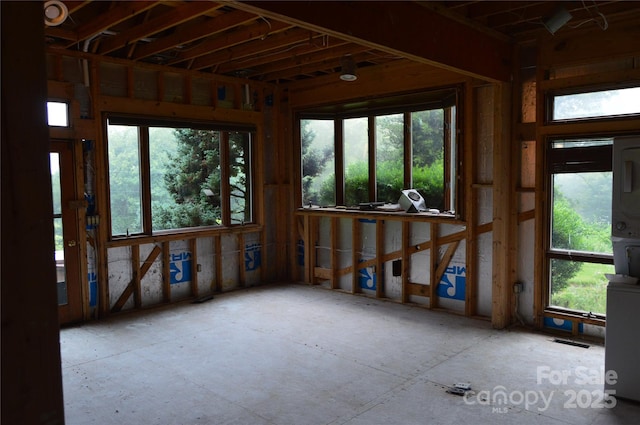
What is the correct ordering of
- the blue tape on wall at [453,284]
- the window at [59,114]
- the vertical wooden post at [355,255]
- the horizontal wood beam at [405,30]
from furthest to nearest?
the vertical wooden post at [355,255]
the blue tape on wall at [453,284]
the window at [59,114]
the horizontal wood beam at [405,30]

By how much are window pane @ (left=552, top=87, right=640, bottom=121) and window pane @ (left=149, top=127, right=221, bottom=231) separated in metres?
4.22

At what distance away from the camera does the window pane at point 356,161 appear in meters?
6.78

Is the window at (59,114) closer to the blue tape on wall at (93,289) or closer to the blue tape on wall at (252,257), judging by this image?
the blue tape on wall at (93,289)

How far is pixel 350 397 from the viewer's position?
3.62m

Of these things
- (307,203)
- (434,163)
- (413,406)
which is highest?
(434,163)

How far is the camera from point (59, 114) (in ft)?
17.6

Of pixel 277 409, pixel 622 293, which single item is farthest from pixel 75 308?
pixel 622 293

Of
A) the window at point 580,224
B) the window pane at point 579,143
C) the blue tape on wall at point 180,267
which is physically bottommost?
the blue tape on wall at point 180,267

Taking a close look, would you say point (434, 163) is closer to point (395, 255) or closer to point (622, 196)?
point (395, 255)

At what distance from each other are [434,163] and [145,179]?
11.7 feet

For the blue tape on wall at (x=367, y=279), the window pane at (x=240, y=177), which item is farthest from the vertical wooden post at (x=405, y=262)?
the window pane at (x=240, y=177)

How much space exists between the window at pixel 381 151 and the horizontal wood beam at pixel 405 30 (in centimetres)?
100

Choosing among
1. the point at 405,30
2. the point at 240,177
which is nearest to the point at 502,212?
the point at 405,30

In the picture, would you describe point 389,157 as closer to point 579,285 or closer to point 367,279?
point 367,279
